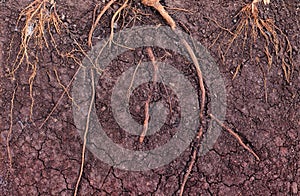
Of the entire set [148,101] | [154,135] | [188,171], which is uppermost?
[148,101]

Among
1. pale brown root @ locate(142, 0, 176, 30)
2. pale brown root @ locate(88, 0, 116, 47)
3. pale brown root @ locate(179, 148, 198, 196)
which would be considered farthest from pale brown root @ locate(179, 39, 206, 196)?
pale brown root @ locate(88, 0, 116, 47)

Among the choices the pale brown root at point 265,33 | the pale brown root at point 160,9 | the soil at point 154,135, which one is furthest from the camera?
the pale brown root at point 265,33

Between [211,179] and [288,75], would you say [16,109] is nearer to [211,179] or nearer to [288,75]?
[211,179]

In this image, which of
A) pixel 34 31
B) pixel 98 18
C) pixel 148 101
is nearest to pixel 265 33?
pixel 148 101

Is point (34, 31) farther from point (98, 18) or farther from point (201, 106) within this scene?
point (201, 106)

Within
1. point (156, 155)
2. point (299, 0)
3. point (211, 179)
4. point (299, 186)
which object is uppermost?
point (299, 0)

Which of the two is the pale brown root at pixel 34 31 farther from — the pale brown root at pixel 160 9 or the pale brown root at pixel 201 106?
the pale brown root at pixel 201 106

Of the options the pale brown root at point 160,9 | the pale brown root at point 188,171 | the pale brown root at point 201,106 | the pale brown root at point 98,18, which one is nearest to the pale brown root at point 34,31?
the pale brown root at point 98,18

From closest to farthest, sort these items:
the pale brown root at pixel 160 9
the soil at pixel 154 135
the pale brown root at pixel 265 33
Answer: the soil at pixel 154 135 < the pale brown root at pixel 160 9 < the pale brown root at pixel 265 33

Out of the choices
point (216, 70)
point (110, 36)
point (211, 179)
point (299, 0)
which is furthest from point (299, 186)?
point (110, 36)
